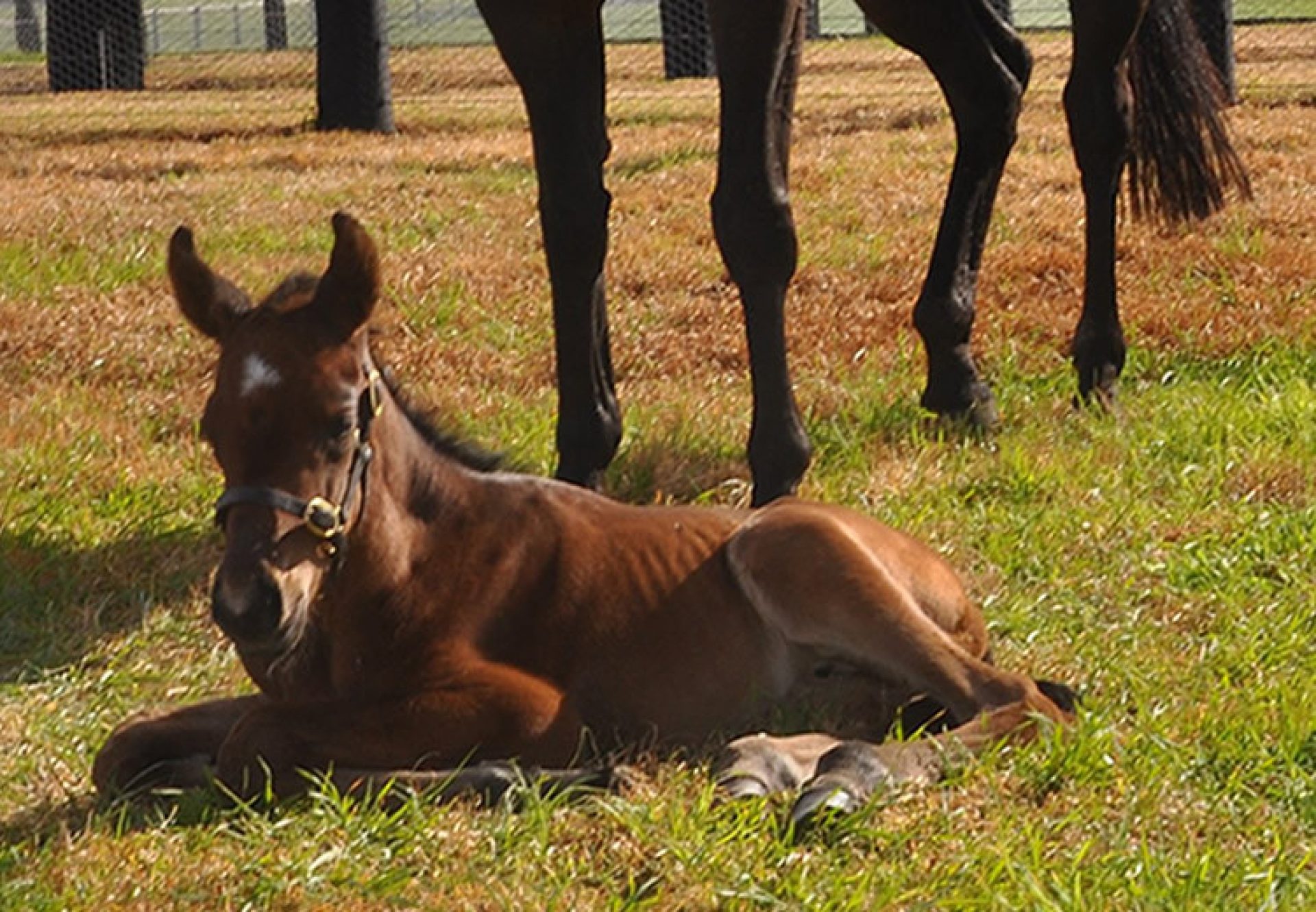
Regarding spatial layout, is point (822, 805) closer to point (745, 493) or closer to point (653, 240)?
point (745, 493)

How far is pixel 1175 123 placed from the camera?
24.4 feet

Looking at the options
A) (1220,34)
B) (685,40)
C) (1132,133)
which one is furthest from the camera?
(685,40)

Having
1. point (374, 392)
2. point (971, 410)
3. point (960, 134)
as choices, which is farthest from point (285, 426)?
point (960, 134)

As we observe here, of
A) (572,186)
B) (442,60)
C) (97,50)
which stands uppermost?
(572,186)

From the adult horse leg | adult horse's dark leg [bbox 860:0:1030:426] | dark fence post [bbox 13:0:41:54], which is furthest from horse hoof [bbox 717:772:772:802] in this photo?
dark fence post [bbox 13:0:41:54]

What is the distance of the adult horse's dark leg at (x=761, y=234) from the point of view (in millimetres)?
5426

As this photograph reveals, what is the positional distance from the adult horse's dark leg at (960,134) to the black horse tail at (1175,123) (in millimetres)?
731

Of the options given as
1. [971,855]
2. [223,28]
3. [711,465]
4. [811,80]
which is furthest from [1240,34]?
[223,28]

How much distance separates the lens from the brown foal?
11.7 ft

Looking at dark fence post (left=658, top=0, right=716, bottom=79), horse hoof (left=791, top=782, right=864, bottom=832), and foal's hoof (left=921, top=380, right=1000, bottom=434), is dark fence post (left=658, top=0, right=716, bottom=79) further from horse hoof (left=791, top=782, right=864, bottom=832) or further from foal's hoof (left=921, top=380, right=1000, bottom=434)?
horse hoof (left=791, top=782, right=864, bottom=832)

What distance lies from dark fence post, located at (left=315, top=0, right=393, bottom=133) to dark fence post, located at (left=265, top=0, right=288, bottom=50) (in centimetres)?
2182

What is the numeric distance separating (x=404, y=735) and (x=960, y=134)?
3601 mm

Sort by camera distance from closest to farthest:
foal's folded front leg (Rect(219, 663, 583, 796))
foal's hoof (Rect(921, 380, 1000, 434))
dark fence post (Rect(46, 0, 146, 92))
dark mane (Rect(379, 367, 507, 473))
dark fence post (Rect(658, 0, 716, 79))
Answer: foal's folded front leg (Rect(219, 663, 583, 796)) → dark mane (Rect(379, 367, 507, 473)) → foal's hoof (Rect(921, 380, 1000, 434)) → dark fence post (Rect(658, 0, 716, 79)) → dark fence post (Rect(46, 0, 146, 92))

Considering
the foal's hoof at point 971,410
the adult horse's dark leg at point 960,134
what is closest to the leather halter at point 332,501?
the foal's hoof at point 971,410
